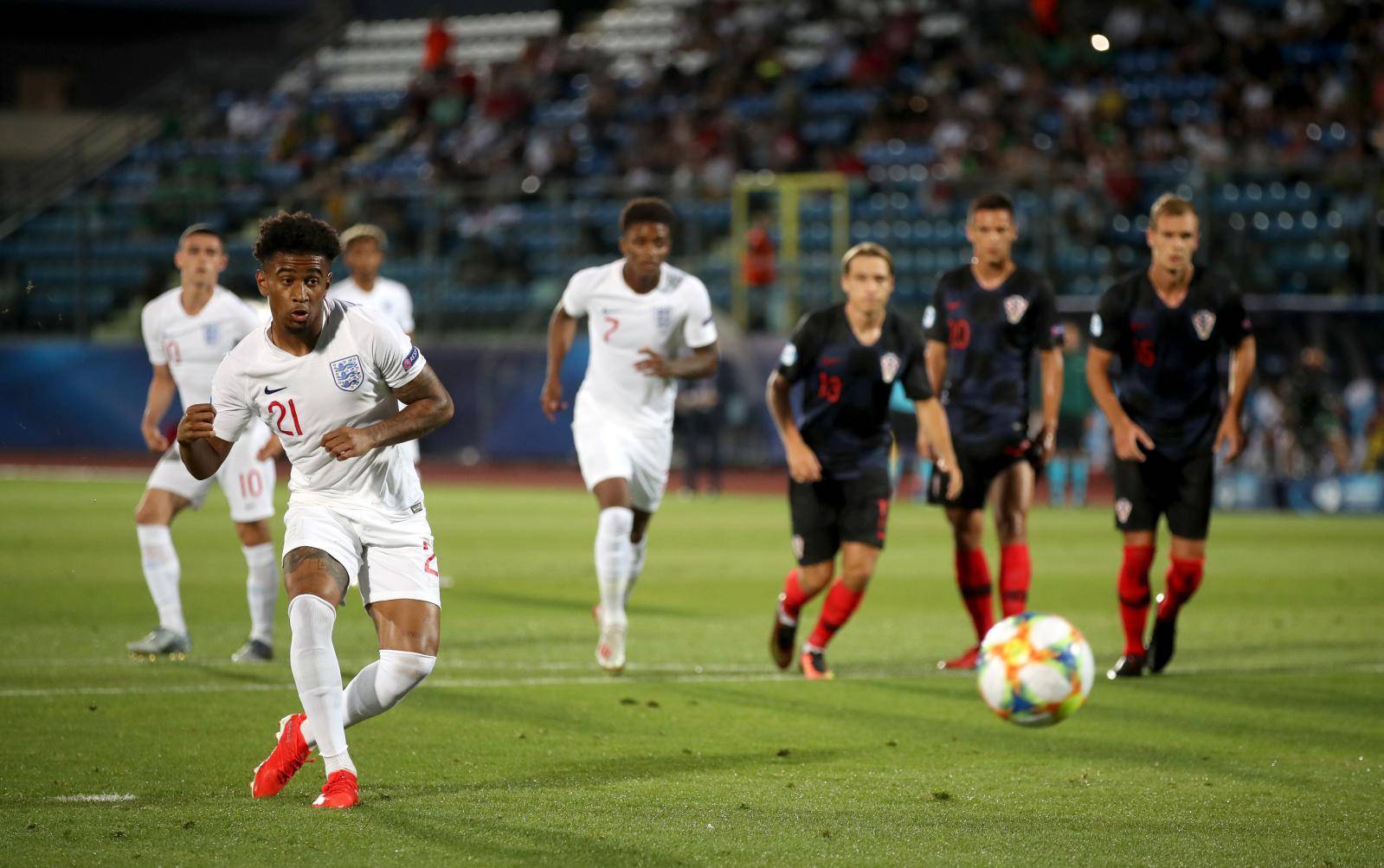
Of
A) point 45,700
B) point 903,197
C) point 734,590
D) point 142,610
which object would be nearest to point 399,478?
point 45,700

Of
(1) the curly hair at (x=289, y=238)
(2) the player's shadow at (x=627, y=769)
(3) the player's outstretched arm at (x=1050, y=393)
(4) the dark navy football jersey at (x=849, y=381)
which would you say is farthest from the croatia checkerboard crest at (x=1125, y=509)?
(1) the curly hair at (x=289, y=238)

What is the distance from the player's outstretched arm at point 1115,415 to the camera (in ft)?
30.4

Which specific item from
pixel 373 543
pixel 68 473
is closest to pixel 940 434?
pixel 373 543

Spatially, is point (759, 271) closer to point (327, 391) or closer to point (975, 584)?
point (975, 584)

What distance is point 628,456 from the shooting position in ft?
32.0

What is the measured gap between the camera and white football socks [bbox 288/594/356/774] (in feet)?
19.4

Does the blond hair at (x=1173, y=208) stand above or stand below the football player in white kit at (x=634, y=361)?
above

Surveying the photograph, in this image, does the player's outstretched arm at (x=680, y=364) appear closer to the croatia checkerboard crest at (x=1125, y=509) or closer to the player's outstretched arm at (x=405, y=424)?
the croatia checkerboard crest at (x=1125, y=509)

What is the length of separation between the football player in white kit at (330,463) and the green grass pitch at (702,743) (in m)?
0.33

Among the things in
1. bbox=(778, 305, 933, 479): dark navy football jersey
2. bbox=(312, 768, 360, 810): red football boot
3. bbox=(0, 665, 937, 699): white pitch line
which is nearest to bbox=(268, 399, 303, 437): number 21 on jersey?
bbox=(312, 768, 360, 810): red football boot

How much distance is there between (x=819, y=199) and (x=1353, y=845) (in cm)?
2125

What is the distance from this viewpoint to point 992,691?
21.6 feet

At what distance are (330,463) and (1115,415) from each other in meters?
4.55

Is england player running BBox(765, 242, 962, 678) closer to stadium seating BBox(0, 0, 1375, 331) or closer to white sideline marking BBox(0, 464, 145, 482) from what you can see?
stadium seating BBox(0, 0, 1375, 331)
